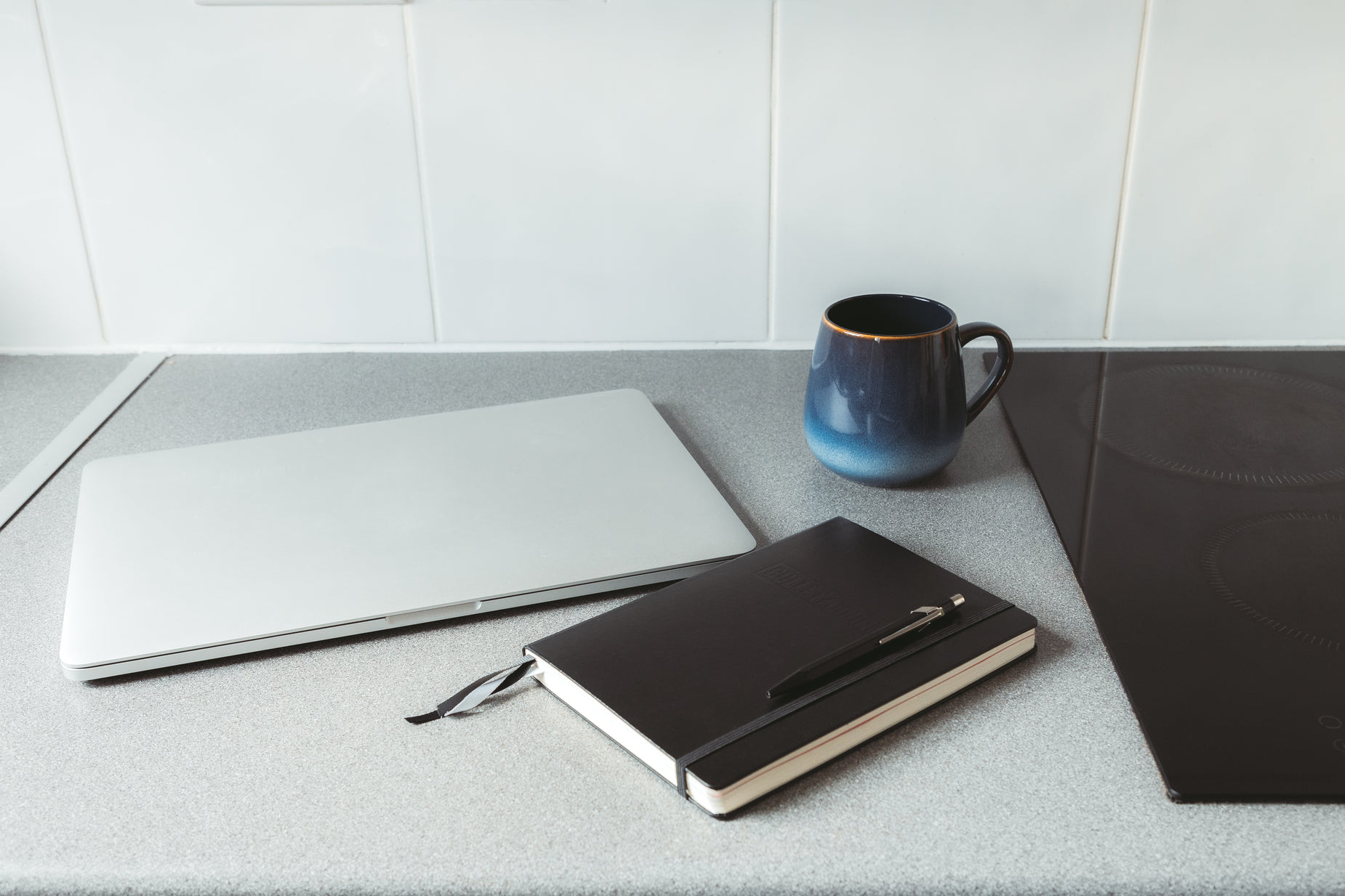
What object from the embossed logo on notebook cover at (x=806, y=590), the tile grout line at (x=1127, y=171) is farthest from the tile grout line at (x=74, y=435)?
the tile grout line at (x=1127, y=171)

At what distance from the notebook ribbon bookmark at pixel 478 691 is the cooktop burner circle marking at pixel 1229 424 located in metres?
0.53

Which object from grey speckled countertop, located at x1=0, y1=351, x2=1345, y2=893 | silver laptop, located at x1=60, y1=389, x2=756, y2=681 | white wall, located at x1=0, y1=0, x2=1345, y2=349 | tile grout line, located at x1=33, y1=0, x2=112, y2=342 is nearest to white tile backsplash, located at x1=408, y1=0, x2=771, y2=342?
white wall, located at x1=0, y1=0, x2=1345, y2=349


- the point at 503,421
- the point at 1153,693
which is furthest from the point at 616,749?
the point at 503,421

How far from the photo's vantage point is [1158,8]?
97 centimetres

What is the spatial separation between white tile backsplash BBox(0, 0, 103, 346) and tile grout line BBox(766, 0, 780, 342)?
71cm

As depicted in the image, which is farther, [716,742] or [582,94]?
[582,94]

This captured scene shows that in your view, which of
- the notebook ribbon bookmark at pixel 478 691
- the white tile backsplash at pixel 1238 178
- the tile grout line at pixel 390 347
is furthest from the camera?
the tile grout line at pixel 390 347

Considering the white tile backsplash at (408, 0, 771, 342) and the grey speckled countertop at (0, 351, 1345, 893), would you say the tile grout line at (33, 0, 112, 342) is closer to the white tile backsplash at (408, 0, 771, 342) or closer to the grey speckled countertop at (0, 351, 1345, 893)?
the white tile backsplash at (408, 0, 771, 342)

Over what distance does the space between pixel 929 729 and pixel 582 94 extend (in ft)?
2.38

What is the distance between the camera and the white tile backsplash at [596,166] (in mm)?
997

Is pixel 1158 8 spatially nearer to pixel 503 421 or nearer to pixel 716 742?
pixel 503 421

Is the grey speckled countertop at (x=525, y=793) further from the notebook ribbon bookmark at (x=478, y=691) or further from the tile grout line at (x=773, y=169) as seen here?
the tile grout line at (x=773, y=169)

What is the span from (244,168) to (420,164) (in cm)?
18

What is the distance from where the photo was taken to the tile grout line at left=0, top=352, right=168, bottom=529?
83 centimetres
